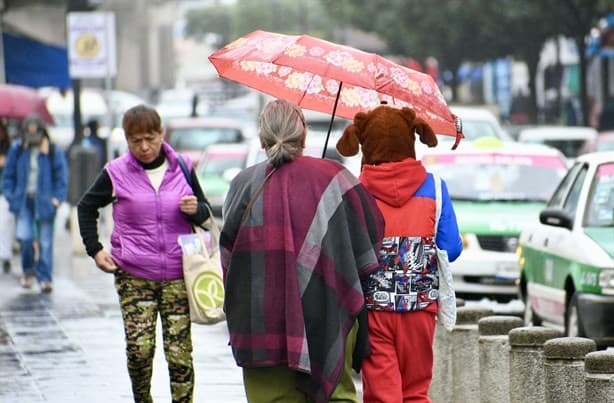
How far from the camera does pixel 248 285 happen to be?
6.41 meters

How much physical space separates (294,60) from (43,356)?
16.2ft

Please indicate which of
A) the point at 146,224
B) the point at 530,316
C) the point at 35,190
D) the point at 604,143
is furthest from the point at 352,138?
the point at 604,143

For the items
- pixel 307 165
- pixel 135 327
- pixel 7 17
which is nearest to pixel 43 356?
pixel 135 327

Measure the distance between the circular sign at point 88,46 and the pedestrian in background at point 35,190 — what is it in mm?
5654

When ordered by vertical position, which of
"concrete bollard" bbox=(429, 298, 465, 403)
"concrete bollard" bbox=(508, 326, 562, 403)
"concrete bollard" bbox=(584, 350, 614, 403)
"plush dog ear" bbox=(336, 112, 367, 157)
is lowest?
Result: "concrete bollard" bbox=(429, 298, 465, 403)

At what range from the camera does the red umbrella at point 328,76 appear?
7.26 m

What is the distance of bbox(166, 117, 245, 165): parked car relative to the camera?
29.8m

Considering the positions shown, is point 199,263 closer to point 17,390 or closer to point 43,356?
point 17,390

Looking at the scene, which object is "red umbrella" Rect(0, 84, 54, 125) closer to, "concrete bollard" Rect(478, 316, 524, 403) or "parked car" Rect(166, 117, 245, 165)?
"parked car" Rect(166, 117, 245, 165)

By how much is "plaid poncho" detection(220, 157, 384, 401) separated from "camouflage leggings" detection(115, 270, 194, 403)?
69.5 inches

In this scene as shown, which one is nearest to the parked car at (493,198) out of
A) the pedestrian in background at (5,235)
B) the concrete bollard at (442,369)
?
the concrete bollard at (442,369)

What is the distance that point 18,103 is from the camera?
2288 cm

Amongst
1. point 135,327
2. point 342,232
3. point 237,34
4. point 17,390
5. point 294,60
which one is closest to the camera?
point 342,232

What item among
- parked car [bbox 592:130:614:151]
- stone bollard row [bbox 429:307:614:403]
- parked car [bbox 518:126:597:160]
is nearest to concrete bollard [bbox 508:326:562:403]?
stone bollard row [bbox 429:307:614:403]
